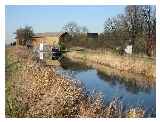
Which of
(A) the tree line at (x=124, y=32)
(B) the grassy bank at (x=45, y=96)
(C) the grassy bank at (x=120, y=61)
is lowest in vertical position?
(B) the grassy bank at (x=45, y=96)

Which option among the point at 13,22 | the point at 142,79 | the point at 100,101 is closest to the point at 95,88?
the point at 100,101

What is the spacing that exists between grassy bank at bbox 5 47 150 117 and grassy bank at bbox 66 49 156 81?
24 centimetres

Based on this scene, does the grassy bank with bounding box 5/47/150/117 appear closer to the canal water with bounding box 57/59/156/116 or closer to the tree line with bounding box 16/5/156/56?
the canal water with bounding box 57/59/156/116

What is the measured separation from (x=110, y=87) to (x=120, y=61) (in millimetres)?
253

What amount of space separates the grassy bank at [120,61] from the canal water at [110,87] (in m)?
0.07

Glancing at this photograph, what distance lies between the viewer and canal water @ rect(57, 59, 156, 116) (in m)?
4.50

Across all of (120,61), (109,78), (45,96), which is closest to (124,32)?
(120,61)

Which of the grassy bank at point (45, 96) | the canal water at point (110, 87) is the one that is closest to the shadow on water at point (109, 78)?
the canal water at point (110, 87)

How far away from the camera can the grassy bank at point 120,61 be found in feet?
14.8

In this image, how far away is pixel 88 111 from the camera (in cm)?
453

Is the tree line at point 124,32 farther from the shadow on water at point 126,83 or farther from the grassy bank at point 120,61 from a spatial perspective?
the shadow on water at point 126,83

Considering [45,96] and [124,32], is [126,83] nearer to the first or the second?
[124,32]

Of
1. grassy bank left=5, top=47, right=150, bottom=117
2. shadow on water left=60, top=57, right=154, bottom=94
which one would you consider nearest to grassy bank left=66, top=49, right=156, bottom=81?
shadow on water left=60, top=57, right=154, bottom=94

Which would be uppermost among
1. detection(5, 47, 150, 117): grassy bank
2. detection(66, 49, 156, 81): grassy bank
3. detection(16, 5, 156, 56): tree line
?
detection(16, 5, 156, 56): tree line
